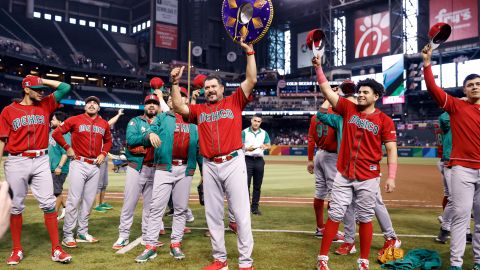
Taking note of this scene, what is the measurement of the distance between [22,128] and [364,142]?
175 inches

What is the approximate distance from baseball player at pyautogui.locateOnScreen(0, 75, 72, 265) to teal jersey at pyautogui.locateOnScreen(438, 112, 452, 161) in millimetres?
5803

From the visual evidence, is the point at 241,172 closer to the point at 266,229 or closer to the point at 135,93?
the point at 266,229

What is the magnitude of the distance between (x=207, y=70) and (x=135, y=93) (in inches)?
534

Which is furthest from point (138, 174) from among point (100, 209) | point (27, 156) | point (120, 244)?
point (100, 209)

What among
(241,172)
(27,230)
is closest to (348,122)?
(241,172)

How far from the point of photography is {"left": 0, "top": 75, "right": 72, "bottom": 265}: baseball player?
16.8 feet

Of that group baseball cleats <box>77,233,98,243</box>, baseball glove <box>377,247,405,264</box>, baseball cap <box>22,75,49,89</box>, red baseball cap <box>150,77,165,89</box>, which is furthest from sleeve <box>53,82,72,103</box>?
baseball glove <box>377,247,405,264</box>

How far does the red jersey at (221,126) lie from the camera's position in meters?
4.70

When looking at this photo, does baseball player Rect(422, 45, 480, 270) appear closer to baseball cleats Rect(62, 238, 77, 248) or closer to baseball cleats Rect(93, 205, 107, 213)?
baseball cleats Rect(62, 238, 77, 248)

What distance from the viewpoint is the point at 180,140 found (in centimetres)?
572

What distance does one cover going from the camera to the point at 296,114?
185 feet

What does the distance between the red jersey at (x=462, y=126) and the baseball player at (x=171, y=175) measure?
3326mm

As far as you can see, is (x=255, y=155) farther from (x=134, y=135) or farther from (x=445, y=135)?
(x=445, y=135)

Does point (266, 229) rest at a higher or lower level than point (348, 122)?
lower
